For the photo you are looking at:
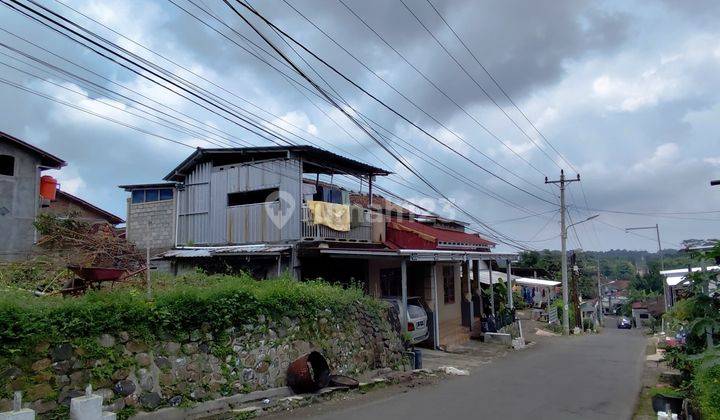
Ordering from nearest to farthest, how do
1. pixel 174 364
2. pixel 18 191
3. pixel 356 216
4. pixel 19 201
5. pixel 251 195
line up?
pixel 174 364, pixel 356 216, pixel 251 195, pixel 19 201, pixel 18 191

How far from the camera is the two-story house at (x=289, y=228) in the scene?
53.8 ft

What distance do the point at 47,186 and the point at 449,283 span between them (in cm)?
1718

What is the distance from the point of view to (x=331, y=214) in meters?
17.0

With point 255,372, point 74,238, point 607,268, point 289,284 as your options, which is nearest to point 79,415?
point 255,372

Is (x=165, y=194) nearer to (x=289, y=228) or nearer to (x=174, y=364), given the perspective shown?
(x=289, y=228)

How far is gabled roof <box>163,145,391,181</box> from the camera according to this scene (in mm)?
17031

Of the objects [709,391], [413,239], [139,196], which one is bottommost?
[709,391]

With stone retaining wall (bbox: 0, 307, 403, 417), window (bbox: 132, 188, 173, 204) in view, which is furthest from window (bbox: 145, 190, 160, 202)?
stone retaining wall (bbox: 0, 307, 403, 417)

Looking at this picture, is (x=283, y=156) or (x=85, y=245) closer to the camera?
(x=85, y=245)

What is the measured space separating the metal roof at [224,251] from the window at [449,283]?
28.0 ft

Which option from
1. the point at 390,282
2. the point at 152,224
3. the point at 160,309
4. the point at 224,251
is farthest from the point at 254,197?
the point at 160,309

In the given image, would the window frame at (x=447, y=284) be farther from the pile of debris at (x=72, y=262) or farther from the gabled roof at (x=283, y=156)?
the pile of debris at (x=72, y=262)

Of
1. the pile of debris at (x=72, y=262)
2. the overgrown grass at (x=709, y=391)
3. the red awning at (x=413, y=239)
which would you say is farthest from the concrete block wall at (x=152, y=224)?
the overgrown grass at (x=709, y=391)

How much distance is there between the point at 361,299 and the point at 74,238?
8.32 meters
